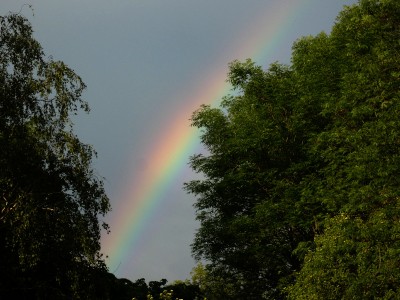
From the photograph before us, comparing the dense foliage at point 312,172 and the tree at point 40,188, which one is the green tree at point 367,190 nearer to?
the dense foliage at point 312,172

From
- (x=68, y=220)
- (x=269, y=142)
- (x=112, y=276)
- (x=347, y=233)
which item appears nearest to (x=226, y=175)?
(x=269, y=142)

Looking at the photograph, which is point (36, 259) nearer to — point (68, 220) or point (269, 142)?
point (68, 220)

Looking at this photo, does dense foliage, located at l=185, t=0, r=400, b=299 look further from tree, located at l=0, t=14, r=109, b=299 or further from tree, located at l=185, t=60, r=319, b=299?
tree, located at l=0, t=14, r=109, b=299

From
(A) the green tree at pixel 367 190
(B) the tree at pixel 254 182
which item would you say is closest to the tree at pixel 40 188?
(A) the green tree at pixel 367 190

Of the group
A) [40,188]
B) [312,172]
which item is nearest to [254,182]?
[312,172]

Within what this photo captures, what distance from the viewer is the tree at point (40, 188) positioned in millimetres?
16984

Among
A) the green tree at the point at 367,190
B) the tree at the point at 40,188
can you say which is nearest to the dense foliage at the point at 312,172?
the green tree at the point at 367,190

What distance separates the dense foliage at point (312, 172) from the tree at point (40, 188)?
8328 millimetres

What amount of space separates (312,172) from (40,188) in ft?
62.2

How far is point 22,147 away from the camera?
17281mm

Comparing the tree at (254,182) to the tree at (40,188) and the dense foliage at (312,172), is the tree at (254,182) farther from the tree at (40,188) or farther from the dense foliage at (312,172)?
the tree at (40,188)

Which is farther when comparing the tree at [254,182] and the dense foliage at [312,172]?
the tree at [254,182]

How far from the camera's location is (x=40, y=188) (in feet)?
58.3

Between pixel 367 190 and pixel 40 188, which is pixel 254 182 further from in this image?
pixel 40 188
